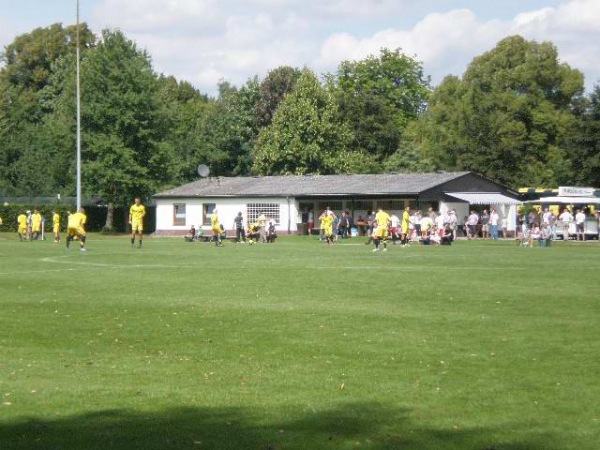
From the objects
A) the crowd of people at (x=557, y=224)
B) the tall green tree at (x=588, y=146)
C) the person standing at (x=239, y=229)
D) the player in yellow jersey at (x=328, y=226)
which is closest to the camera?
the crowd of people at (x=557, y=224)

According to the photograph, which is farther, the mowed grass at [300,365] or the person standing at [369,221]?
the person standing at [369,221]

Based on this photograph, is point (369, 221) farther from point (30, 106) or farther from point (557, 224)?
point (30, 106)

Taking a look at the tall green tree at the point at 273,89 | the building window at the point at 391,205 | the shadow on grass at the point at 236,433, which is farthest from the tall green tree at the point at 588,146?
the shadow on grass at the point at 236,433

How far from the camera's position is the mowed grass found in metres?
9.46

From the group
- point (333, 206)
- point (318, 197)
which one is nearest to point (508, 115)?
point (333, 206)

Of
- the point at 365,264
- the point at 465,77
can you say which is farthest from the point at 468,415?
the point at 465,77

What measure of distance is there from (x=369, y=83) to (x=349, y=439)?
10684 cm

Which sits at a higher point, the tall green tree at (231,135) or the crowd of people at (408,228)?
the tall green tree at (231,135)

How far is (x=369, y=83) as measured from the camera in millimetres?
114562

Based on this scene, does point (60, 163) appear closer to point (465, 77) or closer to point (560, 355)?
point (465, 77)

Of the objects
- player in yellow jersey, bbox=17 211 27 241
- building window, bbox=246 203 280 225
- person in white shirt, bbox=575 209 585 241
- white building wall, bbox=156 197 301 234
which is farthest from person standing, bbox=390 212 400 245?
player in yellow jersey, bbox=17 211 27 241

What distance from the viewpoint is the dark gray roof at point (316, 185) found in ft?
241

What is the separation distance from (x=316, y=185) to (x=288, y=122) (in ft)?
56.9

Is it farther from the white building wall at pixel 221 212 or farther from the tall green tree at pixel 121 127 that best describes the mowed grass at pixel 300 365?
the tall green tree at pixel 121 127
